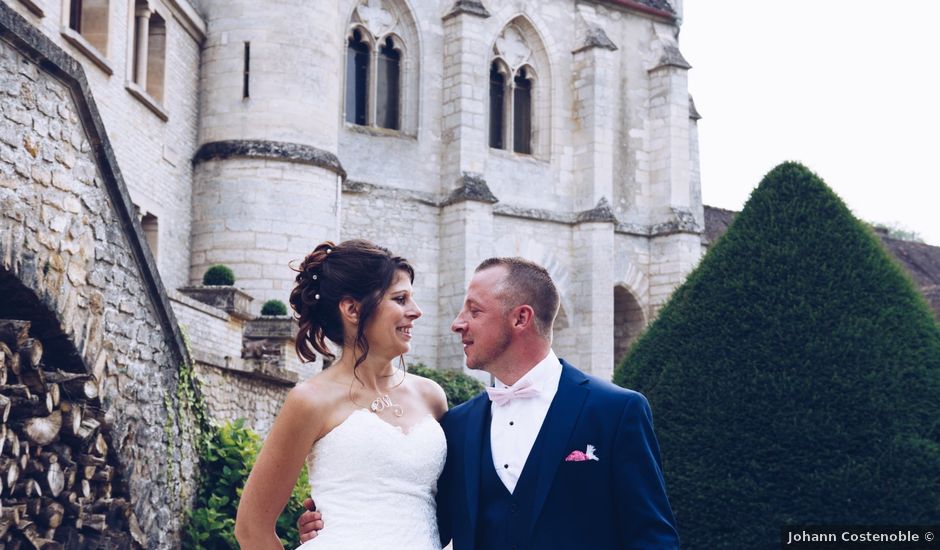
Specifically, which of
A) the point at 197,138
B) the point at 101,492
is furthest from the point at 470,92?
the point at 101,492

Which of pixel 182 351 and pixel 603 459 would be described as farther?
pixel 182 351

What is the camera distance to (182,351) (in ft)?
26.7

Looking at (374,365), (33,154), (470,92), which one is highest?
(470,92)

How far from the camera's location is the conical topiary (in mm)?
8727

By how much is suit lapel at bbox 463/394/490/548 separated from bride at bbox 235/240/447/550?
0.19 meters

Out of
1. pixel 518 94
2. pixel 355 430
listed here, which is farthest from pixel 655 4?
pixel 355 430

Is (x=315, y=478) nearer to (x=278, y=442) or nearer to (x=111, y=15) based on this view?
(x=278, y=442)

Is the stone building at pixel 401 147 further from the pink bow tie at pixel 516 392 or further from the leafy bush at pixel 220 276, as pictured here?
the pink bow tie at pixel 516 392

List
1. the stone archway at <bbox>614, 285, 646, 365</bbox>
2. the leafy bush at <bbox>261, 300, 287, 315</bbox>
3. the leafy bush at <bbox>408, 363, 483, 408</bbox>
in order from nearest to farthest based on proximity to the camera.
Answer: the leafy bush at <bbox>261, 300, 287, 315</bbox> → the leafy bush at <bbox>408, 363, 483, 408</bbox> → the stone archway at <bbox>614, 285, 646, 365</bbox>

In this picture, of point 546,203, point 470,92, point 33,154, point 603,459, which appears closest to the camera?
point 603,459

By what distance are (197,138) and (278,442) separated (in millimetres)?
16389

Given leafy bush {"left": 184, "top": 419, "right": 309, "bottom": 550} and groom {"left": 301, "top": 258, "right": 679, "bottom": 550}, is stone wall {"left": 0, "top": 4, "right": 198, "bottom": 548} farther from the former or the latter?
groom {"left": 301, "top": 258, "right": 679, "bottom": 550}

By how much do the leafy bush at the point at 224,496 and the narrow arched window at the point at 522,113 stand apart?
16.8 meters

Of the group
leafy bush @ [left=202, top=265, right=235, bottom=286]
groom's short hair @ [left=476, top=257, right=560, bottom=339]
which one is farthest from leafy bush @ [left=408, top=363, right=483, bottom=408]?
groom's short hair @ [left=476, top=257, right=560, bottom=339]
